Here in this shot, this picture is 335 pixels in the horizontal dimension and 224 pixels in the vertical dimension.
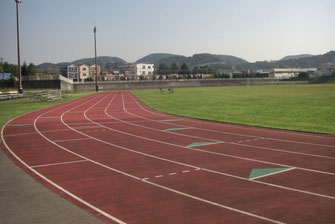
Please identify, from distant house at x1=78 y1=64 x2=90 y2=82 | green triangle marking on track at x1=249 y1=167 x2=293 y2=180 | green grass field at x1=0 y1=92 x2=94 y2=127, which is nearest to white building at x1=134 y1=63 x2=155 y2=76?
distant house at x1=78 y1=64 x2=90 y2=82

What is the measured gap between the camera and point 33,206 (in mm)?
6586

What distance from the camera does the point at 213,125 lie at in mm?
17375

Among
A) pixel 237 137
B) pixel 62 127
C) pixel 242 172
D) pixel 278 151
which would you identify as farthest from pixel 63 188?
pixel 62 127

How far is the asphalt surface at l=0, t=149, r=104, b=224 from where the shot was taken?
5.89m

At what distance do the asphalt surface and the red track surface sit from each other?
0.86ft

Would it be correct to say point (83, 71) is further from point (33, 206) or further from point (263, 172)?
point (33, 206)

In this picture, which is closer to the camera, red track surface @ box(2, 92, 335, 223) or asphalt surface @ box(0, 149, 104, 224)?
asphalt surface @ box(0, 149, 104, 224)

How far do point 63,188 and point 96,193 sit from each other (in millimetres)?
966

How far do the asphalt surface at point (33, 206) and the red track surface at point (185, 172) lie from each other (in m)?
0.26

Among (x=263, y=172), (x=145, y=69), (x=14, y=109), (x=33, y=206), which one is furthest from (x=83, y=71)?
(x=33, y=206)

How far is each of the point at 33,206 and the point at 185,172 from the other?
3992 millimetres

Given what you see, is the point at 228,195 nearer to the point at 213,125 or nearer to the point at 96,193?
the point at 96,193

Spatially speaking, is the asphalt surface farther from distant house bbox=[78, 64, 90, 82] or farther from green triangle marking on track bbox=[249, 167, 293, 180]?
distant house bbox=[78, 64, 90, 82]

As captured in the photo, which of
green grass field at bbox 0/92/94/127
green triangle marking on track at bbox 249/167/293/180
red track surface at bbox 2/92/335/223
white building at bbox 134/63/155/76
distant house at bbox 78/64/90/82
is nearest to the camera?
red track surface at bbox 2/92/335/223
